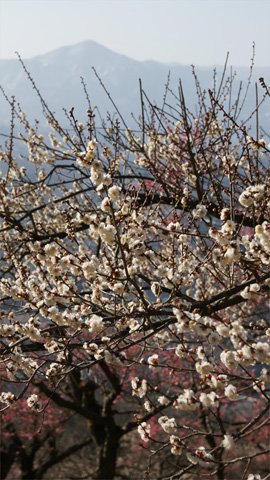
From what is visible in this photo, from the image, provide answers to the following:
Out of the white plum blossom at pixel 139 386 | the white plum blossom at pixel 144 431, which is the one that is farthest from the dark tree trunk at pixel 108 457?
the white plum blossom at pixel 139 386

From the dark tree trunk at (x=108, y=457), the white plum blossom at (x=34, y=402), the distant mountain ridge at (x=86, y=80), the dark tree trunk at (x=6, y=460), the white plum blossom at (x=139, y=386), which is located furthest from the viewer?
the distant mountain ridge at (x=86, y=80)

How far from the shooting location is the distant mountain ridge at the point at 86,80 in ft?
419

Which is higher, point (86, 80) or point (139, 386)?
point (86, 80)

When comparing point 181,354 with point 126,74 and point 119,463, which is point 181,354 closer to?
point 119,463

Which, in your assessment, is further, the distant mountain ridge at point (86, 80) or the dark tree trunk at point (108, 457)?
the distant mountain ridge at point (86, 80)

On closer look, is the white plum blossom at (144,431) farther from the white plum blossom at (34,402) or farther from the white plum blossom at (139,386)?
the white plum blossom at (34,402)

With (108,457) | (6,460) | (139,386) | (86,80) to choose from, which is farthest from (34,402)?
(86,80)

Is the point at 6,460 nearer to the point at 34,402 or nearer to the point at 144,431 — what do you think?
the point at 34,402

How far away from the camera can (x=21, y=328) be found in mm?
3564

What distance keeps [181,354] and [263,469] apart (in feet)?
45.7

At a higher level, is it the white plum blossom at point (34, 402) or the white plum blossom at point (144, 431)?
the white plum blossom at point (34, 402)

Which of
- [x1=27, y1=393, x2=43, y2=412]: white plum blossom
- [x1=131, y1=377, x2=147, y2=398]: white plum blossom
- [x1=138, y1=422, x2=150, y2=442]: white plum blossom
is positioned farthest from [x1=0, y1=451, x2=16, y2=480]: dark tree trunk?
[x1=131, y1=377, x2=147, y2=398]: white plum blossom

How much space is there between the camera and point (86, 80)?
491ft

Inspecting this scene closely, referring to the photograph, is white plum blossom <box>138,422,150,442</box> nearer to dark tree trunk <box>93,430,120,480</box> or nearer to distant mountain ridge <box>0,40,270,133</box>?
dark tree trunk <box>93,430,120,480</box>
